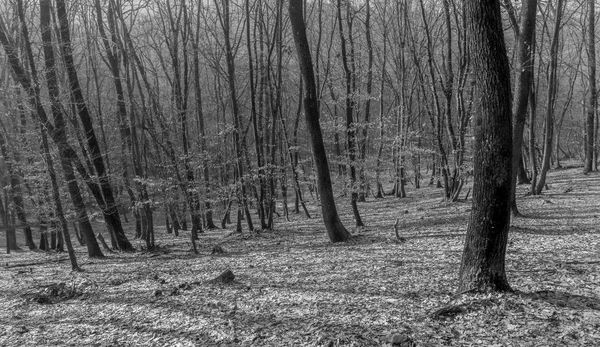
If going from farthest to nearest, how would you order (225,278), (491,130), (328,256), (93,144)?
(93,144) → (328,256) → (225,278) → (491,130)

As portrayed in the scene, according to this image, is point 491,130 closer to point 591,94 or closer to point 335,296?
point 335,296

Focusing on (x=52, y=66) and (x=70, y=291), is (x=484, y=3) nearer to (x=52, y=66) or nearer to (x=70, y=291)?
Result: (x=70, y=291)

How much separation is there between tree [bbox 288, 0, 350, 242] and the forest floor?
0.77 meters

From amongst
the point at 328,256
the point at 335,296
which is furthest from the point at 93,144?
the point at 335,296

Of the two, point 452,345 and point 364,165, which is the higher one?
point 364,165

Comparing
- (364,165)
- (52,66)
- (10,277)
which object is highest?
(52,66)

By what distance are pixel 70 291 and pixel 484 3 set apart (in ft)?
26.5

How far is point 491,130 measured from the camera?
400 cm

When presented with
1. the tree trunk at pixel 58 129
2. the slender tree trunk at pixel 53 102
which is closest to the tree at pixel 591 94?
the tree trunk at pixel 58 129

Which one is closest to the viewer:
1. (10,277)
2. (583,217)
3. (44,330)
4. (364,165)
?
(44,330)

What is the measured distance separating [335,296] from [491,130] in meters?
2.96

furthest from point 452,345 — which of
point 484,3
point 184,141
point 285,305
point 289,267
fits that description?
point 184,141

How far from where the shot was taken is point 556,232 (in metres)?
7.61

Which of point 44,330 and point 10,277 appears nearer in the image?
point 44,330
